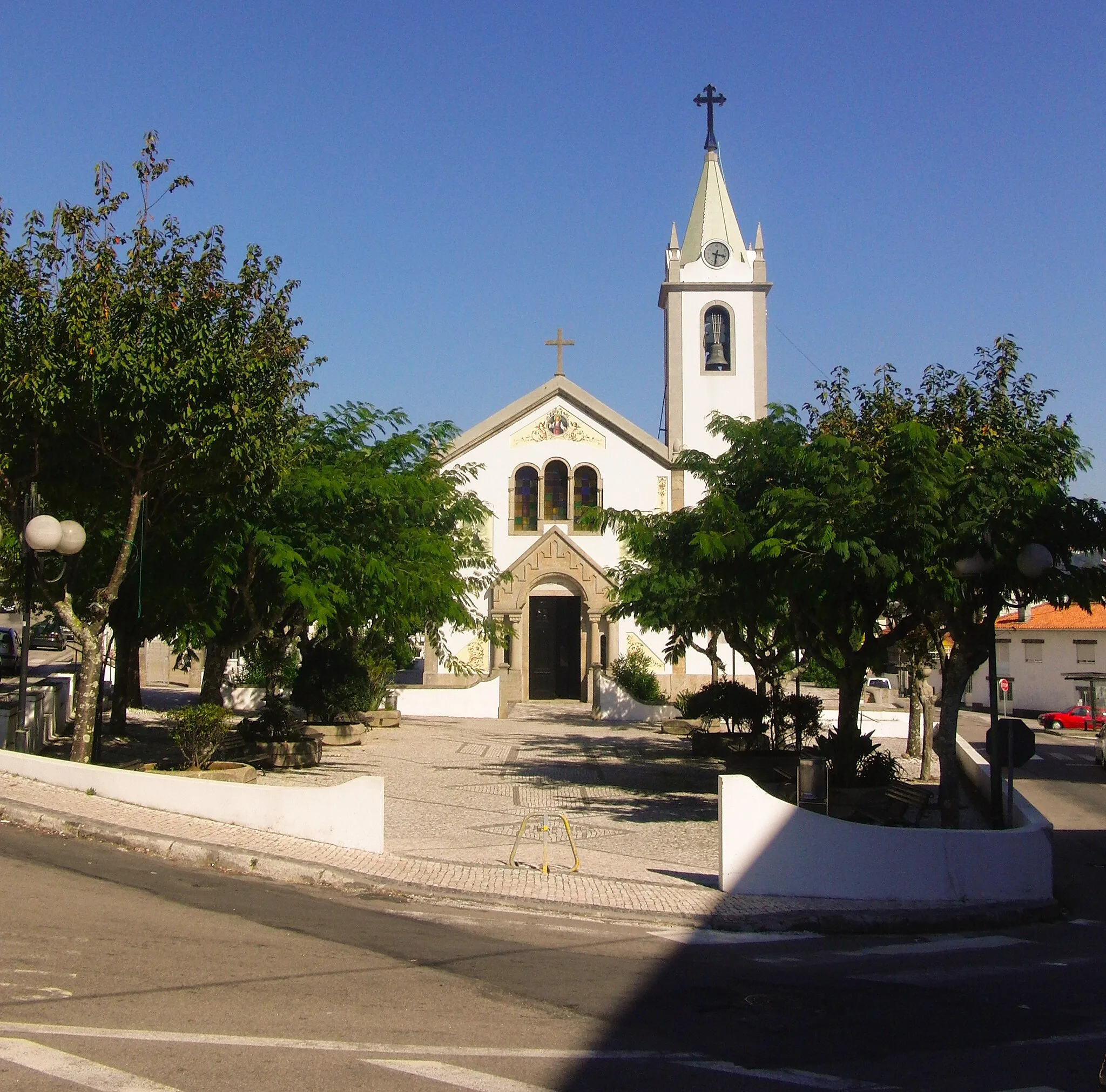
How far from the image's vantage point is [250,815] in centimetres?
1178

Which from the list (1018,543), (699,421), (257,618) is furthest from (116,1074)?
(699,421)

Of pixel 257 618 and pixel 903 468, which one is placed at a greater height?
pixel 903 468

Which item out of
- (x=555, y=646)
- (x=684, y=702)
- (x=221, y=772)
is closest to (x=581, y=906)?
(x=221, y=772)

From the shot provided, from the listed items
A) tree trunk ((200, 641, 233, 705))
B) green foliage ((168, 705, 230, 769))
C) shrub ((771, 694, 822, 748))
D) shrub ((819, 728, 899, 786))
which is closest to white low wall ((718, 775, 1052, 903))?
shrub ((819, 728, 899, 786))

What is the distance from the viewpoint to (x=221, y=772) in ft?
46.8

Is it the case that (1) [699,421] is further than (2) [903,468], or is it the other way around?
(1) [699,421]

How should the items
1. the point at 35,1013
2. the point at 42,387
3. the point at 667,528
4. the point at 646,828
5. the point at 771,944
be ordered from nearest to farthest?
the point at 35,1013 → the point at 771,944 → the point at 42,387 → the point at 646,828 → the point at 667,528

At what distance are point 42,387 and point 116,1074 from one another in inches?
358

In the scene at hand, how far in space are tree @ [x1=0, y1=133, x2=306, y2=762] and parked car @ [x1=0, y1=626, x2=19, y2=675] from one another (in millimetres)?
23674

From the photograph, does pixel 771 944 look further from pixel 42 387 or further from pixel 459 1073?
pixel 42 387

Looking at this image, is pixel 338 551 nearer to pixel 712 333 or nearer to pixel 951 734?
pixel 951 734

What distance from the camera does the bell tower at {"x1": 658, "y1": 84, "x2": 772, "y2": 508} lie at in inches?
1411

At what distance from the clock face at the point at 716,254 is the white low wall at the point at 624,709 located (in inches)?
554

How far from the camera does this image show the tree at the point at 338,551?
1538 centimetres
